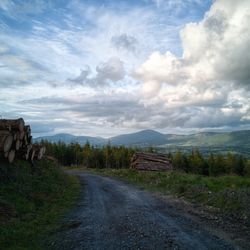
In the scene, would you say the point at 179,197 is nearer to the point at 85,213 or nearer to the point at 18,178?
the point at 85,213

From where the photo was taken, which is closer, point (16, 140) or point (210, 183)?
point (16, 140)

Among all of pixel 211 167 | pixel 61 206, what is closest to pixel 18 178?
pixel 61 206

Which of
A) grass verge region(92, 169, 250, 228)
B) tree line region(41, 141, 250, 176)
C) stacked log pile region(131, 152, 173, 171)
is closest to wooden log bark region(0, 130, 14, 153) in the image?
grass verge region(92, 169, 250, 228)

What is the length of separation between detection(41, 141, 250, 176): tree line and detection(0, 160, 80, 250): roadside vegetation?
2518 inches

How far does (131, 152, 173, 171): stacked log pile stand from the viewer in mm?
39469

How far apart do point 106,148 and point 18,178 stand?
279 ft

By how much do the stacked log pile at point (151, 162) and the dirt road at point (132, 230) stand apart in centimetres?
2268

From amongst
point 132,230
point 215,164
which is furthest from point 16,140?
point 215,164

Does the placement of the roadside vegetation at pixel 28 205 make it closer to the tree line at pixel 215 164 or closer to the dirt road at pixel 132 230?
the dirt road at pixel 132 230

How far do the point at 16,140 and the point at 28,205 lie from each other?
5.54 m

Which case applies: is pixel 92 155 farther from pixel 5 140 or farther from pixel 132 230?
pixel 132 230

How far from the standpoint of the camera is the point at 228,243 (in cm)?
963

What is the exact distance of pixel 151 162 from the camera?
4000cm

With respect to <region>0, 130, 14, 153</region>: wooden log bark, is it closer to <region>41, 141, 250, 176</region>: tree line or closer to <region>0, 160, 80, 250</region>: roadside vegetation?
<region>0, 160, 80, 250</region>: roadside vegetation
